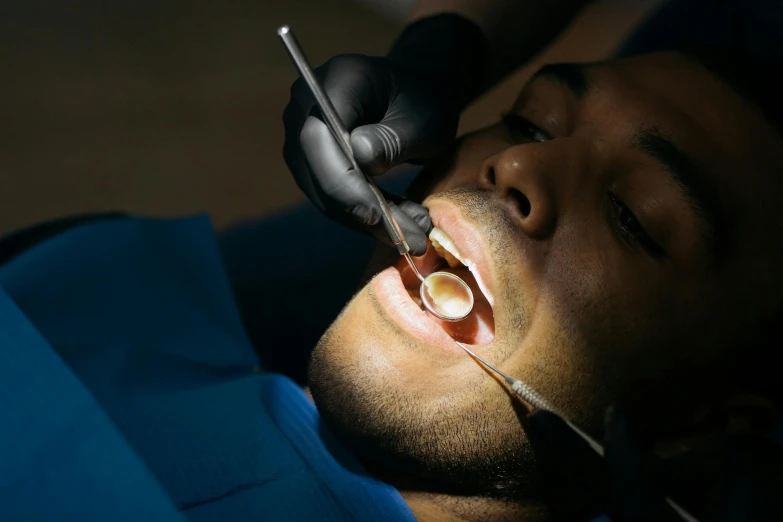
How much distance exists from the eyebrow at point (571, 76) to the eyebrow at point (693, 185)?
0.44 ft

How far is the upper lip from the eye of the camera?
82 centimetres

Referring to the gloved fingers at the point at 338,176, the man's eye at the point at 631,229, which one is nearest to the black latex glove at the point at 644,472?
the man's eye at the point at 631,229

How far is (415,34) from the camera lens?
1185 mm

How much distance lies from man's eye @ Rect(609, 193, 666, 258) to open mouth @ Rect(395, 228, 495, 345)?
195mm

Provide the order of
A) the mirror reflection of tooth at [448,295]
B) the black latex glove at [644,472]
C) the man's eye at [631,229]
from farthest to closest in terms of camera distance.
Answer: the mirror reflection of tooth at [448,295]
the man's eye at [631,229]
the black latex glove at [644,472]

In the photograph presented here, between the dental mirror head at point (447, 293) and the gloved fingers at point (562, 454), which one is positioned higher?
the dental mirror head at point (447, 293)

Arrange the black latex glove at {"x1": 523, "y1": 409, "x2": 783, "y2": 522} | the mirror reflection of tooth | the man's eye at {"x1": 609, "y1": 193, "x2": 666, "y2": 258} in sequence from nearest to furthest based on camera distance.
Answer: the black latex glove at {"x1": 523, "y1": 409, "x2": 783, "y2": 522}, the man's eye at {"x1": 609, "y1": 193, "x2": 666, "y2": 258}, the mirror reflection of tooth

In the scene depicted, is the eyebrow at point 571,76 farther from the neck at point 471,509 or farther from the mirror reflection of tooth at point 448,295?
the neck at point 471,509

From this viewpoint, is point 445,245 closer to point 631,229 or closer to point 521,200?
point 521,200

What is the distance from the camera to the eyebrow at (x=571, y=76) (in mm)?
879

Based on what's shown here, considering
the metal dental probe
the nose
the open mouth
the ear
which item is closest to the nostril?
the nose

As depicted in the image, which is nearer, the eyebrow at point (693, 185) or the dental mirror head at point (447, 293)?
the eyebrow at point (693, 185)

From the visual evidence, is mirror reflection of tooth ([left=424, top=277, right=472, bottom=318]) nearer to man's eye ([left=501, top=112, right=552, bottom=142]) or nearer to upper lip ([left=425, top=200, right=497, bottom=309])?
upper lip ([left=425, top=200, right=497, bottom=309])

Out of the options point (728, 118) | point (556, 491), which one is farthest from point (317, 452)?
point (728, 118)
